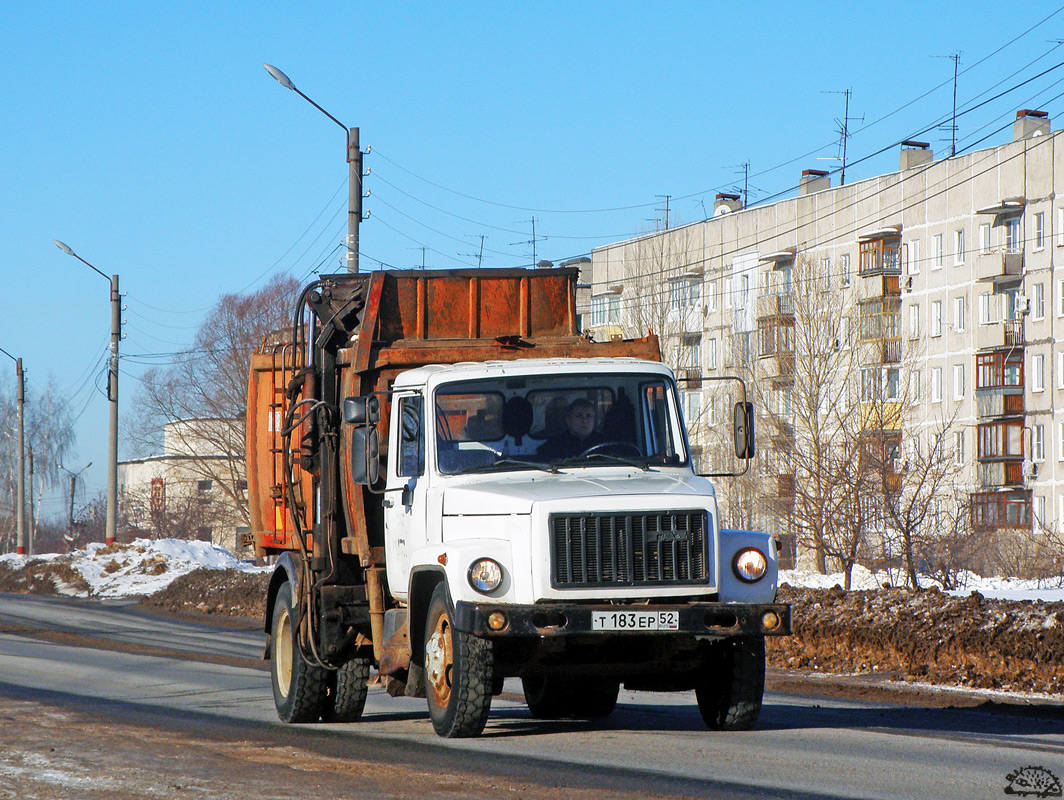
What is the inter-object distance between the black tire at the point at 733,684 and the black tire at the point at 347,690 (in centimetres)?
273

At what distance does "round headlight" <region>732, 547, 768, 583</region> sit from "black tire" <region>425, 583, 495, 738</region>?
63.7 inches

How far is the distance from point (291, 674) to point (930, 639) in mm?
7243

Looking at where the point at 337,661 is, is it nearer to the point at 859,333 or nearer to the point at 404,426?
the point at 404,426

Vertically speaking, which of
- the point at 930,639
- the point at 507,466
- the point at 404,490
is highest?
the point at 507,466

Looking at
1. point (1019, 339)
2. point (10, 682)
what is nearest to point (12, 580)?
point (10, 682)

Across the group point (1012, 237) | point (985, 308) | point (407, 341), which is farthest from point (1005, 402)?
point (407, 341)

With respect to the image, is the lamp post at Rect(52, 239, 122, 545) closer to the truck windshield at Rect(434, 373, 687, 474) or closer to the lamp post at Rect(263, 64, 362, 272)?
the lamp post at Rect(263, 64, 362, 272)

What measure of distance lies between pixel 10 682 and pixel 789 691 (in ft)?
24.6

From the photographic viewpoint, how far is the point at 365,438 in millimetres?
10367

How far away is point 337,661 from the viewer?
1125cm

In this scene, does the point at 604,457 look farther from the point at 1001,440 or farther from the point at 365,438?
the point at 1001,440

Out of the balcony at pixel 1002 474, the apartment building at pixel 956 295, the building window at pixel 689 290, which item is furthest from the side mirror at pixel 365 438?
the building window at pixel 689 290

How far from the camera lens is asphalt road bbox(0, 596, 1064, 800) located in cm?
778

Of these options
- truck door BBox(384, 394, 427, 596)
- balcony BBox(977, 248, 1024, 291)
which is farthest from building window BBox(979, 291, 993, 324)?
truck door BBox(384, 394, 427, 596)
